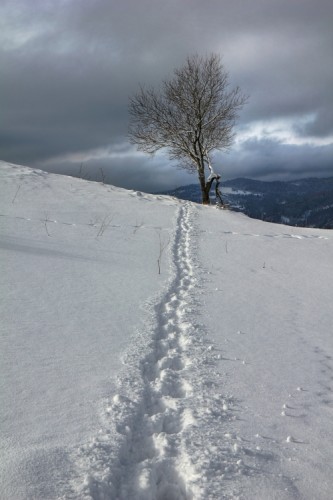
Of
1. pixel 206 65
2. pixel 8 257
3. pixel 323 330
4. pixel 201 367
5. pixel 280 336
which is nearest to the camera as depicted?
pixel 201 367

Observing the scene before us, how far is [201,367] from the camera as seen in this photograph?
11.5 ft

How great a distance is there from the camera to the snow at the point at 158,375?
215cm

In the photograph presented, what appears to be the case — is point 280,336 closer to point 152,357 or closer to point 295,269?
point 152,357

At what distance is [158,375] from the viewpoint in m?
3.31

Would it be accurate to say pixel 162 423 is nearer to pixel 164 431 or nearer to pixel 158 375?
pixel 164 431

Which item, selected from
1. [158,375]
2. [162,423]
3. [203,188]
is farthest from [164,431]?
[203,188]

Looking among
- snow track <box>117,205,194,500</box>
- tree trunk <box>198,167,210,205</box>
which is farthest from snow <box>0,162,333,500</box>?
tree trunk <box>198,167,210,205</box>

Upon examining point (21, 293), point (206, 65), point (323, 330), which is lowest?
point (323, 330)

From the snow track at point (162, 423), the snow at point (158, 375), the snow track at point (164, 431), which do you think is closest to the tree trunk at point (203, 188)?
the snow at point (158, 375)

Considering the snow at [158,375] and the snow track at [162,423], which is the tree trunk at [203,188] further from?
the snow track at [162,423]

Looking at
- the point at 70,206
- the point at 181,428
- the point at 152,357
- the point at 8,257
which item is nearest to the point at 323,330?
the point at 152,357

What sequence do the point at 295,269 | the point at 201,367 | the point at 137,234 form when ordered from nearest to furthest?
1. the point at 201,367
2. the point at 295,269
3. the point at 137,234

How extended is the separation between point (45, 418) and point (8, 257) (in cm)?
386

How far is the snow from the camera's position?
2.15 metres
